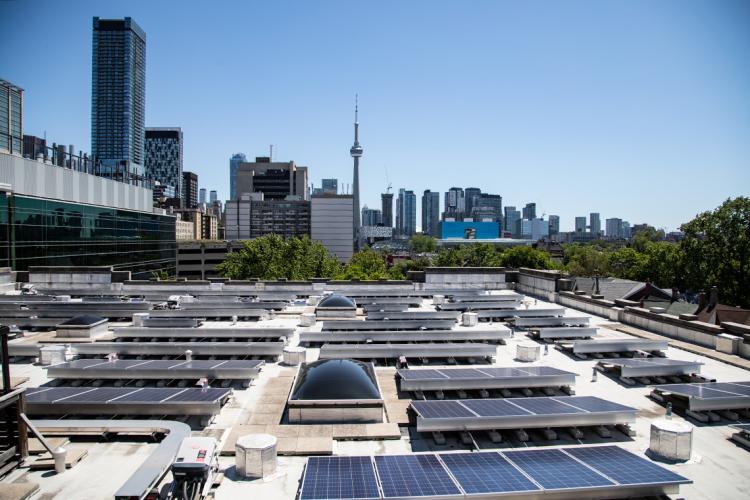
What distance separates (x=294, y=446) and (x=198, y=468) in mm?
3927

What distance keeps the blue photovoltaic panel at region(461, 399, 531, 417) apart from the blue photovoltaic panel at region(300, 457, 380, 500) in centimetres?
504

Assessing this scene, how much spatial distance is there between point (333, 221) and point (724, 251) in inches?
5511

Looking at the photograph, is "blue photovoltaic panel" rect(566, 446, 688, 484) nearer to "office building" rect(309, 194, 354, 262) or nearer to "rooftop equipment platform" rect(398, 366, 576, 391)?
"rooftop equipment platform" rect(398, 366, 576, 391)

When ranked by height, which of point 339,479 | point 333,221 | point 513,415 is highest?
point 333,221

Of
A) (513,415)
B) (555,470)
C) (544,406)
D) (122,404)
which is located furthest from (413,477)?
(122,404)

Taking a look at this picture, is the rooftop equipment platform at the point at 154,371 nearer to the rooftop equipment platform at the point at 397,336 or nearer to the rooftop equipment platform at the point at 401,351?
the rooftop equipment platform at the point at 401,351

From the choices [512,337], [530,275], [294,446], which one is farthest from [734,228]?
[294,446]

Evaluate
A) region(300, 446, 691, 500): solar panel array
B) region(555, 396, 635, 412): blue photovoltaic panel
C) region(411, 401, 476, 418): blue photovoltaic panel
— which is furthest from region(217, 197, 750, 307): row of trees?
region(300, 446, 691, 500): solar panel array

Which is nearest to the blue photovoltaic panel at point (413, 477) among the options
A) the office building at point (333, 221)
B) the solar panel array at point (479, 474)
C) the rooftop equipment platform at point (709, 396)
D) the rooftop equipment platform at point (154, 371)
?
the solar panel array at point (479, 474)

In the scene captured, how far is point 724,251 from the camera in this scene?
67000mm

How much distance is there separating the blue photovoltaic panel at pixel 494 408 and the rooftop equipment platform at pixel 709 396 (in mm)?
7078

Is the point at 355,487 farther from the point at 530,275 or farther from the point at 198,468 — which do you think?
the point at 530,275

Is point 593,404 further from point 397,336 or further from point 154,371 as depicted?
point 154,371

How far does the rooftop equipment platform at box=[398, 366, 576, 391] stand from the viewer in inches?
745
